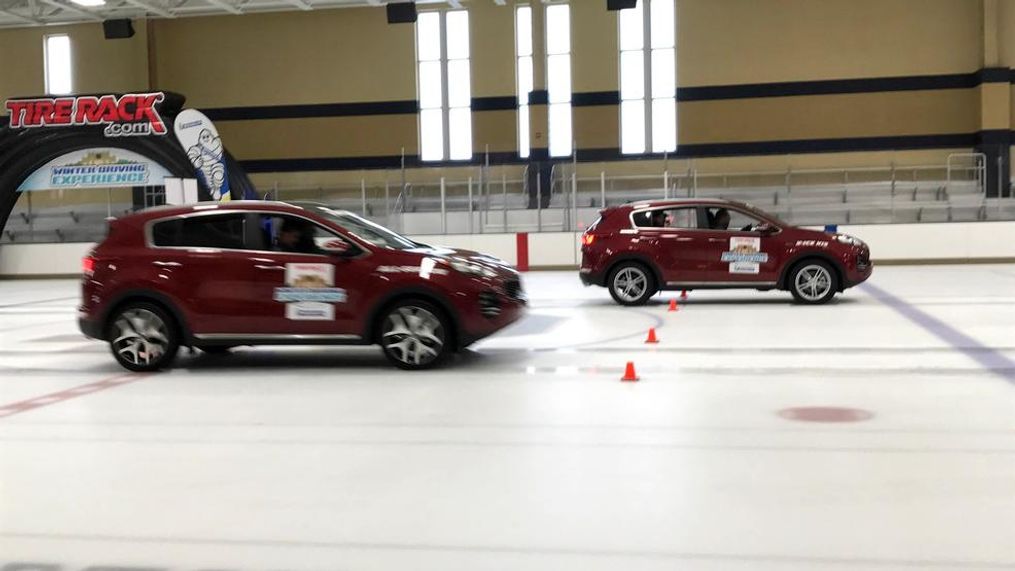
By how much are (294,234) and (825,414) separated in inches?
191

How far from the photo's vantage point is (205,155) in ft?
73.8

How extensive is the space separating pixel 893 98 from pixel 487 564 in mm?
28736

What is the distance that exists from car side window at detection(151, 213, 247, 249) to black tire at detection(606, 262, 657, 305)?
633 centimetres

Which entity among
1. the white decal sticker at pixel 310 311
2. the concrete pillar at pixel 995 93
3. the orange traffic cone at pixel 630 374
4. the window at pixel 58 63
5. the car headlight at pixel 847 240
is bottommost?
the orange traffic cone at pixel 630 374

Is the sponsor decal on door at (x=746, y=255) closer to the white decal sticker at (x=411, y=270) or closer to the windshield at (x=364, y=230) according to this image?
the windshield at (x=364, y=230)

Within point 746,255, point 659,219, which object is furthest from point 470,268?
point 746,255

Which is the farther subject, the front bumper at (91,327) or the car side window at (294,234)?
the front bumper at (91,327)

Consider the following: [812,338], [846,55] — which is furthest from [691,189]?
[812,338]

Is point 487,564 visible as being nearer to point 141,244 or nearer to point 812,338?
point 141,244

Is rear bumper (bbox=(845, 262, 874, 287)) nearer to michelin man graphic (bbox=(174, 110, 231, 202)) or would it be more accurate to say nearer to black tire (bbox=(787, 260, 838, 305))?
black tire (bbox=(787, 260, 838, 305))

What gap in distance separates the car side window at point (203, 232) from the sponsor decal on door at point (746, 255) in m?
7.14

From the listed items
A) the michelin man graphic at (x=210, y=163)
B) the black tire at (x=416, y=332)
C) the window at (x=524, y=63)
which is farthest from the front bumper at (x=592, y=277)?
the window at (x=524, y=63)

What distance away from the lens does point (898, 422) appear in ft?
20.6

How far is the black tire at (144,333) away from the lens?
8992 mm
